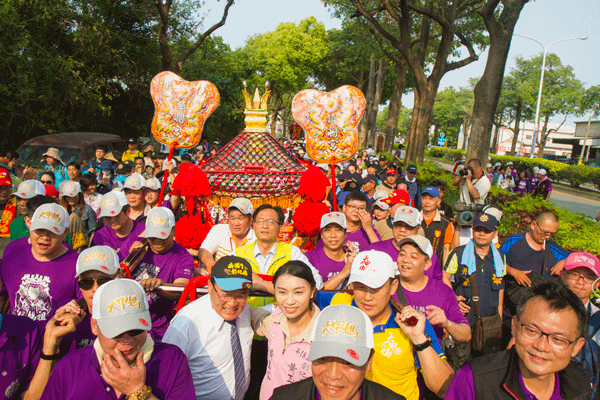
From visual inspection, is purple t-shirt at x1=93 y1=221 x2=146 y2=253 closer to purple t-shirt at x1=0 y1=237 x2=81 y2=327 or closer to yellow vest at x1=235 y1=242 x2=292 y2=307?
purple t-shirt at x1=0 y1=237 x2=81 y2=327

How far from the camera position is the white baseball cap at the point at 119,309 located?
6.41 feet

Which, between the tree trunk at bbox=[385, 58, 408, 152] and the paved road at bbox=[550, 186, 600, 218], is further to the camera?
the tree trunk at bbox=[385, 58, 408, 152]

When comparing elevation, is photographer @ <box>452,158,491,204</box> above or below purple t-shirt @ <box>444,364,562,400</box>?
above

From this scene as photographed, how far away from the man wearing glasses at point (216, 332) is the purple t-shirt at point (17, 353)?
694 mm

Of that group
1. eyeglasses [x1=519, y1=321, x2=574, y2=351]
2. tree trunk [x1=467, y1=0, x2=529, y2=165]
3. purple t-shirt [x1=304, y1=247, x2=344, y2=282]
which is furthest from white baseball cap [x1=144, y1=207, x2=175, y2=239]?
tree trunk [x1=467, y1=0, x2=529, y2=165]

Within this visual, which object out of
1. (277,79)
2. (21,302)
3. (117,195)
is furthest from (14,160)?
(277,79)

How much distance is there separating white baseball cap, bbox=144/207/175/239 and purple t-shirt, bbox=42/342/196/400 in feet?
4.74

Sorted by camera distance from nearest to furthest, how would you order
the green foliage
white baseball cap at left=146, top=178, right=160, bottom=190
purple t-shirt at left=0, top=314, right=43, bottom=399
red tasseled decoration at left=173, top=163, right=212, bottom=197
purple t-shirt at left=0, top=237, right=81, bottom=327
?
purple t-shirt at left=0, top=314, right=43, bottom=399 < purple t-shirt at left=0, top=237, right=81, bottom=327 < red tasseled decoration at left=173, top=163, right=212, bottom=197 < white baseball cap at left=146, top=178, right=160, bottom=190 < the green foliage

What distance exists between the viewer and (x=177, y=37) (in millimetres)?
19672

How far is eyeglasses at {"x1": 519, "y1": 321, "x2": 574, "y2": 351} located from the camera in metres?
1.95

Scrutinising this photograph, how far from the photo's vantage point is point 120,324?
6.41 ft

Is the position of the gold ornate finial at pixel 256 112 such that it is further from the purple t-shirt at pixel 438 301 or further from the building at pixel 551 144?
the building at pixel 551 144

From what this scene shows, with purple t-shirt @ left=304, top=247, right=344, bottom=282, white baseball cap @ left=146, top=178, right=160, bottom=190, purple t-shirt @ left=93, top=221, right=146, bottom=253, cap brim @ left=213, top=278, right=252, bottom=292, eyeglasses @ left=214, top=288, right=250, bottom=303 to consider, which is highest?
white baseball cap @ left=146, top=178, right=160, bottom=190

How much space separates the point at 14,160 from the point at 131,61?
8043 millimetres
